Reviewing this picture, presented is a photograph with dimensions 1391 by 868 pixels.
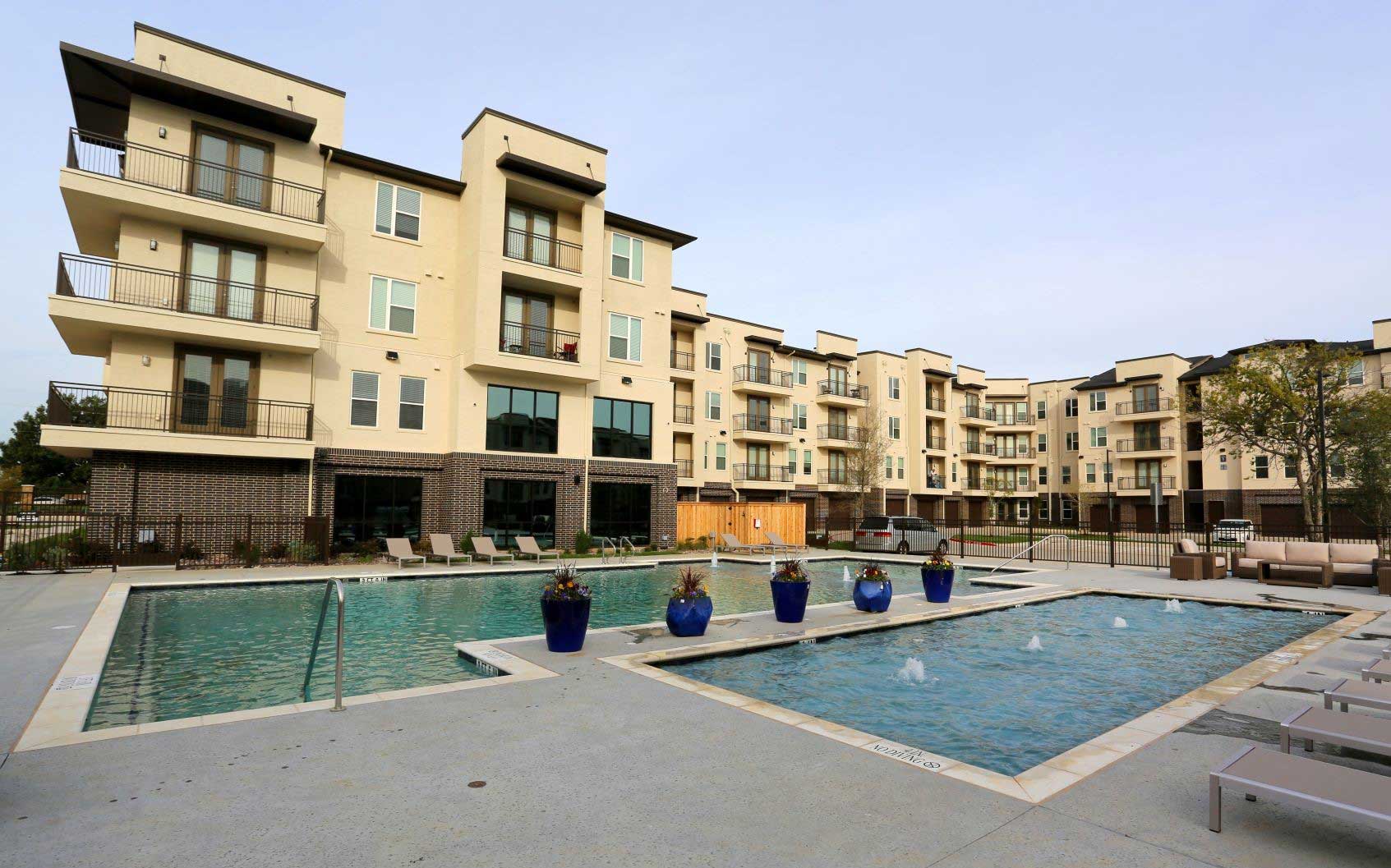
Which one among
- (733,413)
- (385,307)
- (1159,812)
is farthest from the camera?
(733,413)

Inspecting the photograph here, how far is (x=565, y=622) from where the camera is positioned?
8859mm

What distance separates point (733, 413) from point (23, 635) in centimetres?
3724

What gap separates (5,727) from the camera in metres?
5.78

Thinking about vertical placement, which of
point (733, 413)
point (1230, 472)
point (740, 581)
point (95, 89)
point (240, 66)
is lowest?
point (740, 581)

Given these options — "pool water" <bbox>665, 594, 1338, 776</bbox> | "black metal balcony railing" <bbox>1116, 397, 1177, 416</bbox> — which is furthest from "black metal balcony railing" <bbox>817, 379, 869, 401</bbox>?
"pool water" <bbox>665, 594, 1338, 776</bbox>

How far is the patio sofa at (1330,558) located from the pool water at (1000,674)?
5464 mm

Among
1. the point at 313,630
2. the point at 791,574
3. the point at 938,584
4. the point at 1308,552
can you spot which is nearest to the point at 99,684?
the point at 313,630

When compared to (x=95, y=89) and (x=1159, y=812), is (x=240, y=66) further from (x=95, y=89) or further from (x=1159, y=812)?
(x=1159, y=812)

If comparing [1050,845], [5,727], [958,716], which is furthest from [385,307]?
[1050,845]

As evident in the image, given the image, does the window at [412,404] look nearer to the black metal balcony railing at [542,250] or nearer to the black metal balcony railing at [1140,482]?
the black metal balcony railing at [542,250]

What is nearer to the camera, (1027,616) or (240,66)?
(1027,616)

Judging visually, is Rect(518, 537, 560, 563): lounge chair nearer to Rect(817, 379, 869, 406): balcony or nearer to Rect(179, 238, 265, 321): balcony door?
Rect(179, 238, 265, 321): balcony door

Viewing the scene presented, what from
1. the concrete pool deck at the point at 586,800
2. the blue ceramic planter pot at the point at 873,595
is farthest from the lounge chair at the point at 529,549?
the concrete pool deck at the point at 586,800

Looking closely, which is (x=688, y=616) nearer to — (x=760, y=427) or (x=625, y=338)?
(x=625, y=338)
